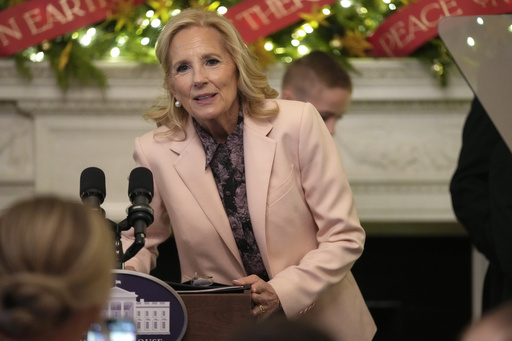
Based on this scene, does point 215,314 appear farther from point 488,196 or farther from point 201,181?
point 488,196

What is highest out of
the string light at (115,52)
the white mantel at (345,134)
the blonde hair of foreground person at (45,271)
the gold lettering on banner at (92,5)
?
the blonde hair of foreground person at (45,271)

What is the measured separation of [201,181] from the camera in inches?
121

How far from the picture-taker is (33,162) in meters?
5.69

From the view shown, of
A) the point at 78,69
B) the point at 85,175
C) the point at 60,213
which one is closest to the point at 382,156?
the point at 78,69

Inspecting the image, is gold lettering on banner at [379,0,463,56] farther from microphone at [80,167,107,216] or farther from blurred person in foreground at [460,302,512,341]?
blurred person in foreground at [460,302,512,341]

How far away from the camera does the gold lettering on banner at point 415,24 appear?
5.30 meters

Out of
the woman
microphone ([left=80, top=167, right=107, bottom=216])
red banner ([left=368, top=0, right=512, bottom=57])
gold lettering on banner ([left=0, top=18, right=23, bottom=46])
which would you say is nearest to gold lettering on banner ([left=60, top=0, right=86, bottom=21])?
gold lettering on banner ([left=0, top=18, right=23, bottom=46])

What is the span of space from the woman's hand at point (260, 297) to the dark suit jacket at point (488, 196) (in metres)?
0.94

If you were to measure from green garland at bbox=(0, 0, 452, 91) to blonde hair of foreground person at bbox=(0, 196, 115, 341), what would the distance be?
3.94 m

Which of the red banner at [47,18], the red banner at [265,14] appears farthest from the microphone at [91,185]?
the red banner at [47,18]

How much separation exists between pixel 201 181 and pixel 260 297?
0.54m

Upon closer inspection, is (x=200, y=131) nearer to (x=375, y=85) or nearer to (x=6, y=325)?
(x=6, y=325)

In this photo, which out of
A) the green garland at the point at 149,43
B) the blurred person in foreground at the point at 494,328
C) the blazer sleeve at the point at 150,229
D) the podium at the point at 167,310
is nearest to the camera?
the blurred person in foreground at the point at 494,328

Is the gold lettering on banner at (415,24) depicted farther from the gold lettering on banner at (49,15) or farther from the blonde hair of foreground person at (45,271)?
the blonde hair of foreground person at (45,271)
